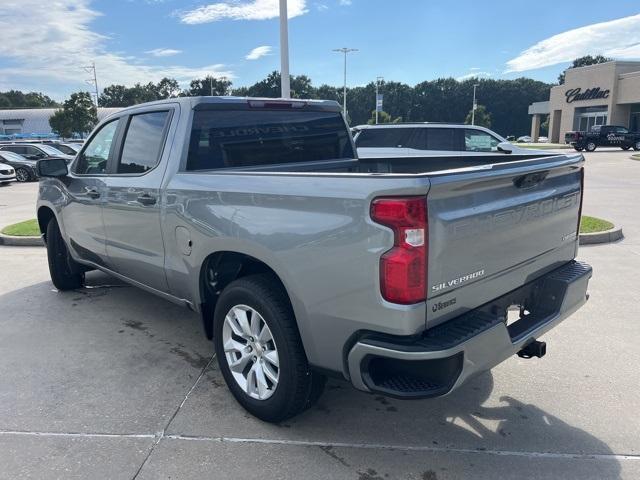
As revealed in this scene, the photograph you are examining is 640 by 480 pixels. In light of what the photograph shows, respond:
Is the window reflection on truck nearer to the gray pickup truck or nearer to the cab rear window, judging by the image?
the gray pickup truck

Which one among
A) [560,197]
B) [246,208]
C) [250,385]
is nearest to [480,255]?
[560,197]

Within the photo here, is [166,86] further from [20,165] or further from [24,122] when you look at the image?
[20,165]

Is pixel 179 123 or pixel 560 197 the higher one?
pixel 179 123

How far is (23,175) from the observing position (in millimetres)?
22266

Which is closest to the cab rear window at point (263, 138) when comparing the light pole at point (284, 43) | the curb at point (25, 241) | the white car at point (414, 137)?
the curb at point (25, 241)

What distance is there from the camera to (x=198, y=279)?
351cm

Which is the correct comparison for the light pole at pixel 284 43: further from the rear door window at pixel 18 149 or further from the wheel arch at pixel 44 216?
the rear door window at pixel 18 149

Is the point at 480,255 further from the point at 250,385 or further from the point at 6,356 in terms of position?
the point at 6,356

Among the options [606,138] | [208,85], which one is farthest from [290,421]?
[208,85]

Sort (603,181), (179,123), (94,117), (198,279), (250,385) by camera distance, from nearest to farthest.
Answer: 1. (250,385)
2. (198,279)
3. (179,123)
4. (603,181)
5. (94,117)

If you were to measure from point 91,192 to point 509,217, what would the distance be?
11.7ft

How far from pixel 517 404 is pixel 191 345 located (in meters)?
2.60

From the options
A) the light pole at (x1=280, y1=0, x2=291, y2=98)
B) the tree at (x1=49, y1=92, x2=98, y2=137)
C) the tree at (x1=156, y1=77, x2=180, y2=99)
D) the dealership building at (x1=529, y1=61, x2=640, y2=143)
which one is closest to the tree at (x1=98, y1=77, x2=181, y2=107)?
the tree at (x1=156, y1=77, x2=180, y2=99)

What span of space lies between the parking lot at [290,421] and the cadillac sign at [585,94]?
51360 millimetres
